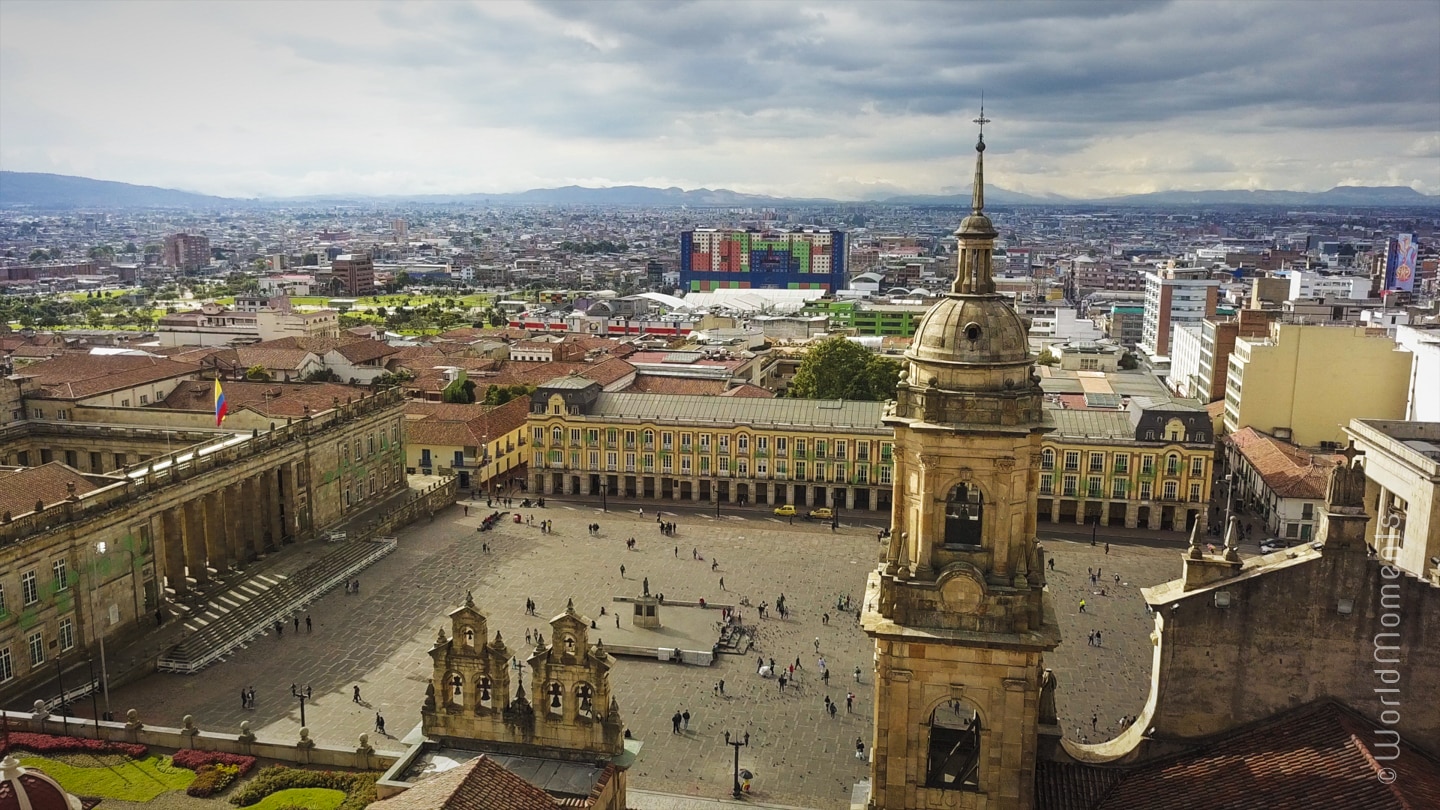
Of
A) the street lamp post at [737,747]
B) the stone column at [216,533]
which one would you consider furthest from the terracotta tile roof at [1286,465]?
the stone column at [216,533]

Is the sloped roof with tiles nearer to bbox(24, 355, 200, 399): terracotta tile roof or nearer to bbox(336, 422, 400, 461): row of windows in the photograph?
bbox(336, 422, 400, 461): row of windows

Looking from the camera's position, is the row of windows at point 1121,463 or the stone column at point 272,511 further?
the row of windows at point 1121,463

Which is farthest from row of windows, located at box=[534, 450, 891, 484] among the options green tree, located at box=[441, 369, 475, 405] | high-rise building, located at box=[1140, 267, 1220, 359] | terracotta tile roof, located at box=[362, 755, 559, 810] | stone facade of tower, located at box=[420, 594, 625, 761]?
high-rise building, located at box=[1140, 267, 1220, 359]

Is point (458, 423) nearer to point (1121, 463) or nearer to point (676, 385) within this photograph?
point (676, 385)

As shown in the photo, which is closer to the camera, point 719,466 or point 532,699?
point 532,699

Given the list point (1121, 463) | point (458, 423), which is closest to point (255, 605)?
point (458, 423)

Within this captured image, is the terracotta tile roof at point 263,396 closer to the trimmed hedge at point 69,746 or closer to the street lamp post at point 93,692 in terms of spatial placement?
the street lamp post at point 93,692

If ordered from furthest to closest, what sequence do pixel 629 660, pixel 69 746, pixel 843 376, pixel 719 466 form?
pixel 843 376 → pixel 719 466 → pixel 629 660 → pixel 69 746
